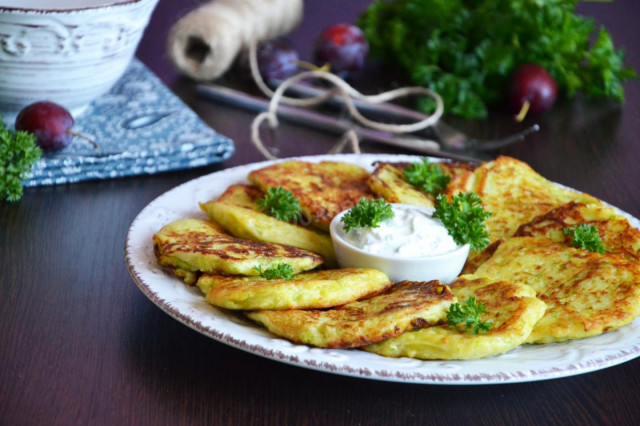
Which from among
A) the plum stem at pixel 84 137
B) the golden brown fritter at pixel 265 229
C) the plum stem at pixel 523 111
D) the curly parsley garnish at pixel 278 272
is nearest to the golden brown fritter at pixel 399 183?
the golden brown fritter at pixel 265 229

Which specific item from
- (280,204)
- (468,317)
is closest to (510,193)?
(280,204)

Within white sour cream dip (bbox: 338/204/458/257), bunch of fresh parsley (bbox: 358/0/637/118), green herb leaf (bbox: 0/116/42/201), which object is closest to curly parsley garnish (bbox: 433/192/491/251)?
white sour cream dip (bbox: 338/204/458/257)

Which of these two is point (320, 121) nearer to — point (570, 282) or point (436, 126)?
point (436, 126)

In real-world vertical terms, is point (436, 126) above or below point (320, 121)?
above

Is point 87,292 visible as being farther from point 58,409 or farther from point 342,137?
point 342,137

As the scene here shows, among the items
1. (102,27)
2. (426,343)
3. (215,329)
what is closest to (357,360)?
(426,343)
